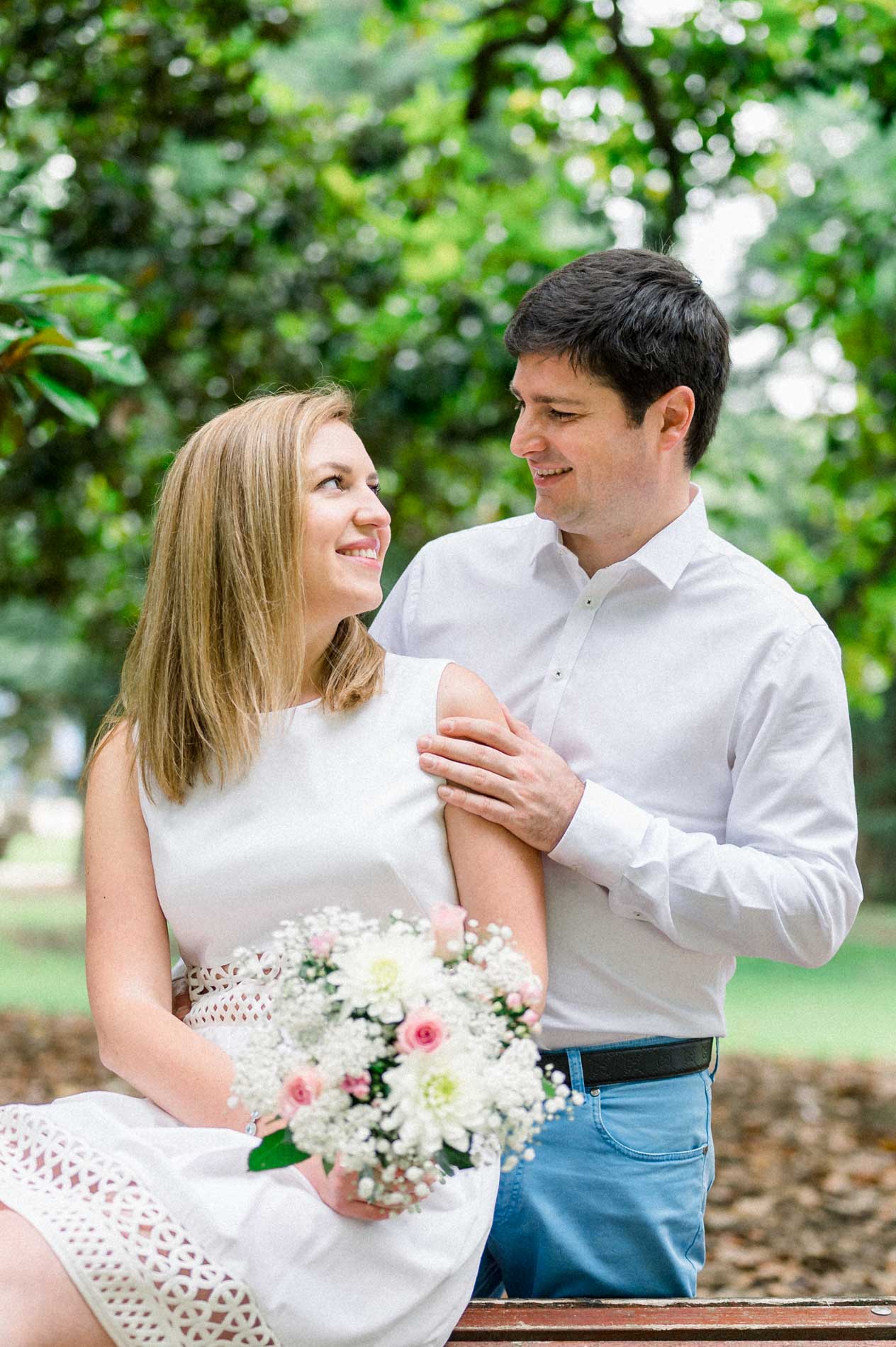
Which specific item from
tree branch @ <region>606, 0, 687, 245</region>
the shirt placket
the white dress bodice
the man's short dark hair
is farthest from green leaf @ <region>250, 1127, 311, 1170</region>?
tree branch @ <region>606, 0, 687, 245</region>

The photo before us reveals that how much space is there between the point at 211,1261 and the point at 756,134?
6163mm

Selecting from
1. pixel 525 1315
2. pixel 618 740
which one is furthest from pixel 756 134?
pixel 525 1315

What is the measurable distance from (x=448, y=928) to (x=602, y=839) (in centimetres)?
67

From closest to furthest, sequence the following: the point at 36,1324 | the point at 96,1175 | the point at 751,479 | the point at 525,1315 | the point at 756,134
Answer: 1. the point at 36,1324
2. the point at 96,1175
3. the point at 525,1315
4. the point at 756,134
5. the point at 751,479

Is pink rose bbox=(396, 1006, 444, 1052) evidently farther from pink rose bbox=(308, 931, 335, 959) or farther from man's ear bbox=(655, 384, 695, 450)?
man's ear bbox=(655, 384, 695, 450)

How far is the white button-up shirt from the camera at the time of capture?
2.62m

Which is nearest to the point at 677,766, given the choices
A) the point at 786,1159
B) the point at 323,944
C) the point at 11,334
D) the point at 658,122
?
the point at 323,944

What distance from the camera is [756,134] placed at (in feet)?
22.7

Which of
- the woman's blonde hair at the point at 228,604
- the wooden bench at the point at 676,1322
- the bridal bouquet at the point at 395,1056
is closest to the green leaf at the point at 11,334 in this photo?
the woman's blonde hair at the point at 228,604

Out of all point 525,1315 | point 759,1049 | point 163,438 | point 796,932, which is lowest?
point 759,1049

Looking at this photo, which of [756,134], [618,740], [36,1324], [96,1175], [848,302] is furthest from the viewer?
[848,302]

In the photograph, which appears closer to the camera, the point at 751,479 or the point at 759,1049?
the point at 751,479

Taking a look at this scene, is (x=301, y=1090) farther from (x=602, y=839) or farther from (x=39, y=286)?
(x=39, y=286)

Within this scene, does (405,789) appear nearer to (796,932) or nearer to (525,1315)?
(796,932)
